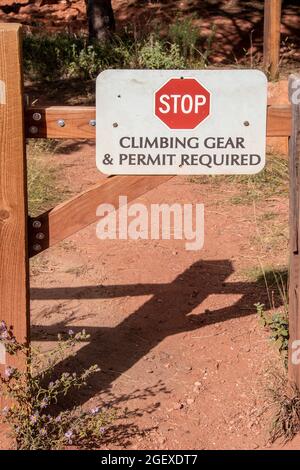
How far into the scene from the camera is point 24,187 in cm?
338

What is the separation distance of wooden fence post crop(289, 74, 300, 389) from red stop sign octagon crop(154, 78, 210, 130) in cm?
36

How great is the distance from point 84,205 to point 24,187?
28 cm

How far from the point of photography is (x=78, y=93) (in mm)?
9578

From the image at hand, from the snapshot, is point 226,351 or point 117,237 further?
point 117,237

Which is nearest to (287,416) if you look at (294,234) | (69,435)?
(294,234)

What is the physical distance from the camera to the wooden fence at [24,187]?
10.8ft

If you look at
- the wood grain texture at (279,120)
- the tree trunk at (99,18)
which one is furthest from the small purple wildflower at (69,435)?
the tree trunk at (99,18)

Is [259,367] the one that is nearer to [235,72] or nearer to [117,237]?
[235,72]

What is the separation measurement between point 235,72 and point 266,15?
5.98m

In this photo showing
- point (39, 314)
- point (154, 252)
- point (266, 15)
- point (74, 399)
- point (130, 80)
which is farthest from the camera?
point (266, 15)

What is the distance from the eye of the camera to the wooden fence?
3.28 metres

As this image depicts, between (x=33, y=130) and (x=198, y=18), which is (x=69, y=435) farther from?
(x=198, y=18)

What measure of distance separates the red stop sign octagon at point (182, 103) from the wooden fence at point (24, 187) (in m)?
0.25

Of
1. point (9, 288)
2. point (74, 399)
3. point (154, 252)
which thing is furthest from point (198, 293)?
Answer: point (9, 288)
